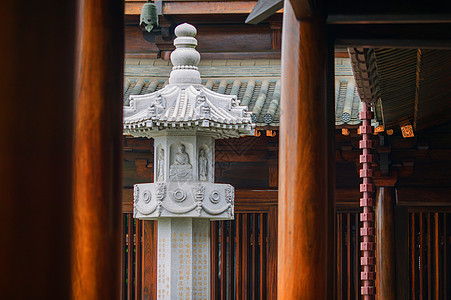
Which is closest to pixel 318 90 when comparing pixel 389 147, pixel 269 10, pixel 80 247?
pixel 269 10

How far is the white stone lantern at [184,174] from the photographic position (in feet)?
25.7

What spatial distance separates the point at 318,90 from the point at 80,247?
6.42ft

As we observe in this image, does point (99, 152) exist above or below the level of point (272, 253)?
above

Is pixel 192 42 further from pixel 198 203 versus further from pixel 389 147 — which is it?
pixel 389 147

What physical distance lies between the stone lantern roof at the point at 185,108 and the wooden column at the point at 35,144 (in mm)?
6464

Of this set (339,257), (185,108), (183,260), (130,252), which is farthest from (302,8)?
(130,252)

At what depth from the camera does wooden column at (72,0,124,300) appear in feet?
11.9

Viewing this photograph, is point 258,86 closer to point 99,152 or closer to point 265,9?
point 265,9

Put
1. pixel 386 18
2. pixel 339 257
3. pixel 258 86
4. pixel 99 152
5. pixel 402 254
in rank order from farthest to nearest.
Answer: pixel 258 86 → pixel 339 257 → pixel 402 254 → pixel 386 18 → pixel 99 152

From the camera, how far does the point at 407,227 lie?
36.7ft

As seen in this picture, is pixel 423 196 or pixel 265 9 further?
pixel 423 196

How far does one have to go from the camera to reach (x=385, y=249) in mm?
10844

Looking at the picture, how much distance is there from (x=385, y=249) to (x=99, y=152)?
7796 mm

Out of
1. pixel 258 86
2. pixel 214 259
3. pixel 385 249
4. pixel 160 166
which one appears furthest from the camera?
pixel 258 86
